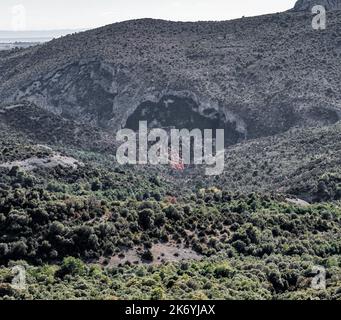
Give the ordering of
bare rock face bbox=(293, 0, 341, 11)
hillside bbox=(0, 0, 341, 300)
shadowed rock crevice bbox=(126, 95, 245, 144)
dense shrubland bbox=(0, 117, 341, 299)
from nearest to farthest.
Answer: dense shrubland bbox=(0, 117, 341, 299), hillside bbox=(0, 0, 341, 300), shadowed rock crevice bbox=(126, 95, 245, 144), bare rock face bbox=(293, 0, 341, 11)

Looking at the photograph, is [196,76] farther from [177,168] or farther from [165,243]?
[165,243]

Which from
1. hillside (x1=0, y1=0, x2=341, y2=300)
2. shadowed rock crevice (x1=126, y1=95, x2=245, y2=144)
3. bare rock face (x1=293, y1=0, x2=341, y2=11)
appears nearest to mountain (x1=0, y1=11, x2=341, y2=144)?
shadowed rock crevice (x1=126, y1=95, x2=245, y2=144)

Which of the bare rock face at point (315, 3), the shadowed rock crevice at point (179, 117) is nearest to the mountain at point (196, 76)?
the shadowed rock crevice at point (179, 117)

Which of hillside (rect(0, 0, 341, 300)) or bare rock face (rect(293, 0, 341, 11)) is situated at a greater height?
bare rock face (rect(293, 0, 341, 11))

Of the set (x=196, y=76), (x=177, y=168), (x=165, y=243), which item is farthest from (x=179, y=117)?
(x=165, y=243)

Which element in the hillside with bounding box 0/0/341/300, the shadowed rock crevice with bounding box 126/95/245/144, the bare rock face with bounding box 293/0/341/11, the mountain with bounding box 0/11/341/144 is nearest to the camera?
the hillside with bounding box 0/0/341/300

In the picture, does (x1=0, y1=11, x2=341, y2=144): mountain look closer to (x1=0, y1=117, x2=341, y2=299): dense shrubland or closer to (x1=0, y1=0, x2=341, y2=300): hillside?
(x1=0, y1=0, x2=341, y2=300): hillside

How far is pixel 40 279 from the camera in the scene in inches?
1626

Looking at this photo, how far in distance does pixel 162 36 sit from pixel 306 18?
35.9 metres

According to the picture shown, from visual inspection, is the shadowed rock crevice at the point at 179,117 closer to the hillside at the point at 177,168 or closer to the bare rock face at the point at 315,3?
the hillside at the point at 177,168

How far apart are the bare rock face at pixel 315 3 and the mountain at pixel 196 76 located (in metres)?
10.9

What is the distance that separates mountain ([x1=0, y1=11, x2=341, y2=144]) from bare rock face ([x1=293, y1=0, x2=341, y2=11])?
35.7 feet

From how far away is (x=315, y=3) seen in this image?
622 ft

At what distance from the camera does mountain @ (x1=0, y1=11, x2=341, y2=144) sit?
142625 mm
